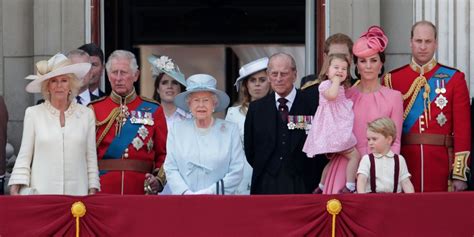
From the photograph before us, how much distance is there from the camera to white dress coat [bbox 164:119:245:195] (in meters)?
10.3

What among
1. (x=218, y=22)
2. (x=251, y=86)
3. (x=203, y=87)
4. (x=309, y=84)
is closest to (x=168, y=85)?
(x=251, y=86)

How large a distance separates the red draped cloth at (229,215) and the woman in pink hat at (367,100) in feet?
1.47

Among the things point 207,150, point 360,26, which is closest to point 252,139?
point 207,150

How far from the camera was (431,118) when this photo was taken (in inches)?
418

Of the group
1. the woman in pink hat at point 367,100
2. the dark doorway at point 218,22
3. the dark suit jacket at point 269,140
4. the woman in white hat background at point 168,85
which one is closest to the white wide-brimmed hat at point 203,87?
the dark suit jacket at point 269,140

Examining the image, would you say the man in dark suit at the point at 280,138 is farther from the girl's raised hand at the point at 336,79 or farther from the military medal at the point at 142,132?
the military medal at the point at 142,132

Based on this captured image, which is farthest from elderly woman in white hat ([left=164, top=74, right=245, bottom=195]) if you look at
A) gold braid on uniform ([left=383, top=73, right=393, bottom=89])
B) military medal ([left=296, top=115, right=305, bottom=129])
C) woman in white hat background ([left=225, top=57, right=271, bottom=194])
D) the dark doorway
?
the dark doorway

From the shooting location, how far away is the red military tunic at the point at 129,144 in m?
10.8

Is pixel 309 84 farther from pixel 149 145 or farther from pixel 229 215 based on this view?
pixel 229 215

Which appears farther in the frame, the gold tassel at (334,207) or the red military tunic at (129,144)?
the red military tunic at (129,144)

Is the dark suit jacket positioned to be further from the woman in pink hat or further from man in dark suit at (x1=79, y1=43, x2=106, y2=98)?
man in dark suit at (x1=79, y1=43, x2=106, y2=98)

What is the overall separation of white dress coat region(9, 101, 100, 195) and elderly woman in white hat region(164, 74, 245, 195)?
1.81ft

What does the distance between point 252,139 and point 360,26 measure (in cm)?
202

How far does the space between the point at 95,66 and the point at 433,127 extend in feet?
8.67
